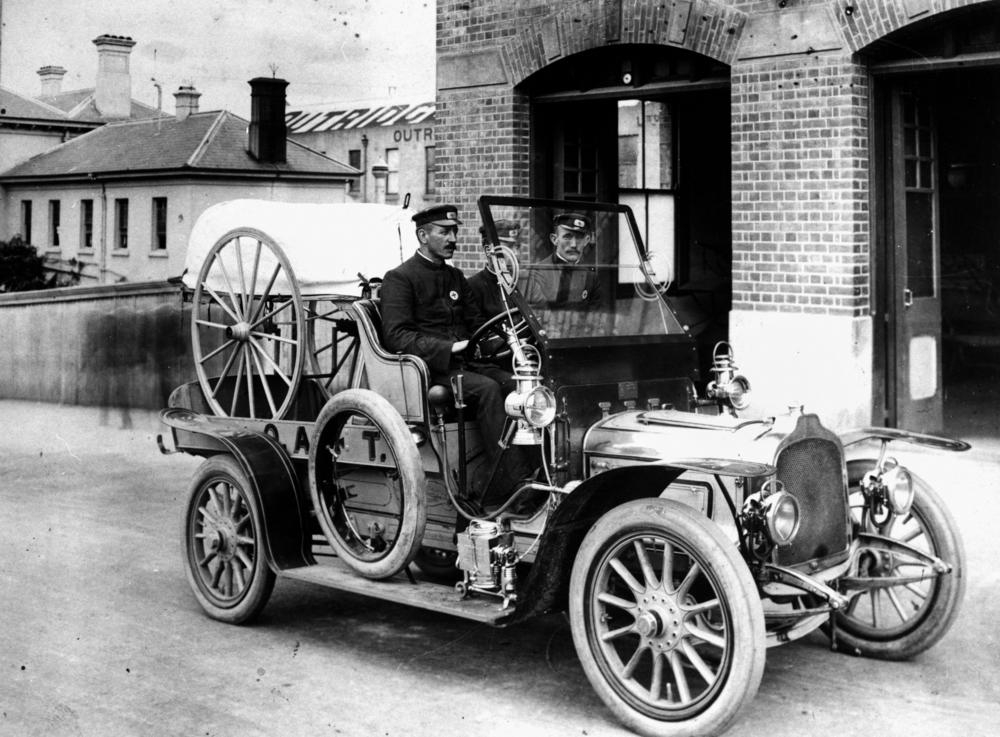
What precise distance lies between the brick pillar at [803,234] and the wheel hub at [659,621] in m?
6.02

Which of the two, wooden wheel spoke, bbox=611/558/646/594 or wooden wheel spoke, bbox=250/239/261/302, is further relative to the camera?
wooden wheel spoke, bbox=250/239/261/302

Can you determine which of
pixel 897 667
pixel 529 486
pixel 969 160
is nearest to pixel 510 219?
pixel 529 486

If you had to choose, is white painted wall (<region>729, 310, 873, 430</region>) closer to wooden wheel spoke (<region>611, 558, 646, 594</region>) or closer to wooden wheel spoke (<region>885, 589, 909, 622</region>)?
wooden wheel spoke (<region>885, 589, 909, 622</region>)

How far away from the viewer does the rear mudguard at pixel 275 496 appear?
6.02m

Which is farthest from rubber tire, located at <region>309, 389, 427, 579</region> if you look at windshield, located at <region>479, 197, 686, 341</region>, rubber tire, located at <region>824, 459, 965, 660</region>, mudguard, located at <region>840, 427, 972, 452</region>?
rubber tire, located at <region>824, 459, 965, 660</region>

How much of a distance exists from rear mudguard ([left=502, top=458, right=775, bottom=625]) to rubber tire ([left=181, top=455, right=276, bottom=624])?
1620mm

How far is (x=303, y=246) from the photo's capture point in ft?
21.5

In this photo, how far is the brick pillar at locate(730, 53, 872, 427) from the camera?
1030 cm

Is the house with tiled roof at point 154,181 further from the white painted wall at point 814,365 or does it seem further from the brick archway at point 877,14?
the brick archway at point 877,14

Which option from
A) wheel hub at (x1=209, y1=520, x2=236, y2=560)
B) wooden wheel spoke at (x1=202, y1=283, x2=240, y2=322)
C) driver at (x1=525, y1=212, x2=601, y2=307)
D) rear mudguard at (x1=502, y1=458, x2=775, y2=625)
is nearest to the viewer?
rear mudguard at (x1=502, y1=458, x2=775, y2=625)

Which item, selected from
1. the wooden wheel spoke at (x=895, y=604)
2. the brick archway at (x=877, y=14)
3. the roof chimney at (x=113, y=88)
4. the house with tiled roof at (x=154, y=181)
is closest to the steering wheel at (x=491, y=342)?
the wooden wheel spoke at (x=895, y=604)

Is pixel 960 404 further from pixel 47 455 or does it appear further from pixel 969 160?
pixel 47 455

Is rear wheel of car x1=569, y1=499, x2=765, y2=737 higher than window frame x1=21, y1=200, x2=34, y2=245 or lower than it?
lower

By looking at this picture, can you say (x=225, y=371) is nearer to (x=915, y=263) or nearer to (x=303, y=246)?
(x=303, y=246)
